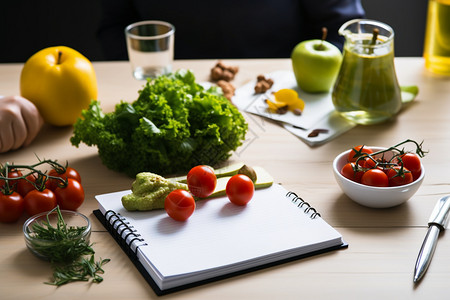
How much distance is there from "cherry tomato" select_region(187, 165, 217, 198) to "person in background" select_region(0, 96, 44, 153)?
489 millimetres

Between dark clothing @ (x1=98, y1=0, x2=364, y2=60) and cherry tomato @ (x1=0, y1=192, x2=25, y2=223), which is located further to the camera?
dark clothing @ (x1=98, y1=0, x2=364, y2=60)

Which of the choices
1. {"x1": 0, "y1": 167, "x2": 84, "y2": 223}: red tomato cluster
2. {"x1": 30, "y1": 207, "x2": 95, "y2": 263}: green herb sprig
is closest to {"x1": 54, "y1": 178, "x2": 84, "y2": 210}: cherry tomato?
{"x1": 0, "y1": 167, "x2": 84, "y2": 223}: red tomato cluster

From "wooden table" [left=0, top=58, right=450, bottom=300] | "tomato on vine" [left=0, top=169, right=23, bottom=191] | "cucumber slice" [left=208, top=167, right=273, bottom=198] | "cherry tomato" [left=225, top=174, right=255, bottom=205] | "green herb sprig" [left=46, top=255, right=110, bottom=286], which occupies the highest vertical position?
"tomato on vine" [left=0, top=169, right=23, bottom=191]

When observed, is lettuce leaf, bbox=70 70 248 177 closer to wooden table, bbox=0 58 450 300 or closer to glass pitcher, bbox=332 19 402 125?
wooden table, bbox=0 58 450 300

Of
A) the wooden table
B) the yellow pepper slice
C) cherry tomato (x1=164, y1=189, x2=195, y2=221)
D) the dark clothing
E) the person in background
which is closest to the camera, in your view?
the wooden table

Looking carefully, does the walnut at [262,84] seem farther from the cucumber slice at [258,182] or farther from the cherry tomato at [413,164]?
the cherry tomato at [413,164]

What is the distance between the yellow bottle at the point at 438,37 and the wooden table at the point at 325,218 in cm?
9

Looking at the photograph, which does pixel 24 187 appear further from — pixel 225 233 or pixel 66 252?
pixel 225 233

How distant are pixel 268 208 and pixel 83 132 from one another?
1.62 ft

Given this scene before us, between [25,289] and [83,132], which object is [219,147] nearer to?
[83,132]

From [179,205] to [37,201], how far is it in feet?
0.94

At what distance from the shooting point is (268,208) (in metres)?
1.20

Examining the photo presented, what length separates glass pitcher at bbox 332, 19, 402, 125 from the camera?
1.50 metres

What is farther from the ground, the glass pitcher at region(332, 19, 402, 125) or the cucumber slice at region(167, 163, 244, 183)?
the glass pitcher at region(332, 19, 402, 125)
